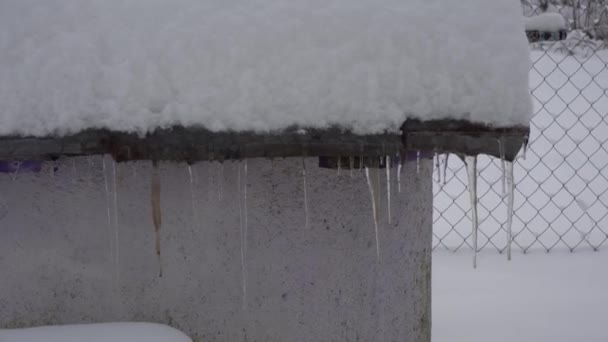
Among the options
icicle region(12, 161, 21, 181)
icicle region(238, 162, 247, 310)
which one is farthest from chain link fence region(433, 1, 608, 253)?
icicle region(12, 161, 21, 181)

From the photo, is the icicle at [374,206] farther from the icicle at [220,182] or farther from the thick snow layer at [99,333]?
the thick snow layer at [99,333]

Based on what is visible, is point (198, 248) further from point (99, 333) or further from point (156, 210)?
point (99, 333)

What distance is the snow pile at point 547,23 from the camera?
72.2 inches

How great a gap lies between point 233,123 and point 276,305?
0.56m

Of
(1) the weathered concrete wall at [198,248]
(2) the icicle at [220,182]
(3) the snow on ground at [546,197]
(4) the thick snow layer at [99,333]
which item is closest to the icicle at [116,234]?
(1) the weathered concrete wall at [198,248]

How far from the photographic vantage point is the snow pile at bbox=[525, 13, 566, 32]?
1.83 meters

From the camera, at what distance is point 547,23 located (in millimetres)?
1857

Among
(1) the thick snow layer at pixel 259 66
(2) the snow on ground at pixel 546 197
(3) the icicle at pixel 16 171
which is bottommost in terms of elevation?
(2) the snow on ground at pixel 546 197

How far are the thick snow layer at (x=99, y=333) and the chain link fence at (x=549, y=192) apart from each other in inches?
92.1

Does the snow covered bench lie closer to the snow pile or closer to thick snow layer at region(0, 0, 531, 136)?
the snow pile

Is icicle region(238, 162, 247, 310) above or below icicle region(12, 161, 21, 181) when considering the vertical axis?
below

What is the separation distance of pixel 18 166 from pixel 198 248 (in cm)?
50

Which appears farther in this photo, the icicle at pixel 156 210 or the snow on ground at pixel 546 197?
the snow on ground at pixel 546 197

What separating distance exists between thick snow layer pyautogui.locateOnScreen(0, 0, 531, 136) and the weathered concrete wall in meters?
0.26
